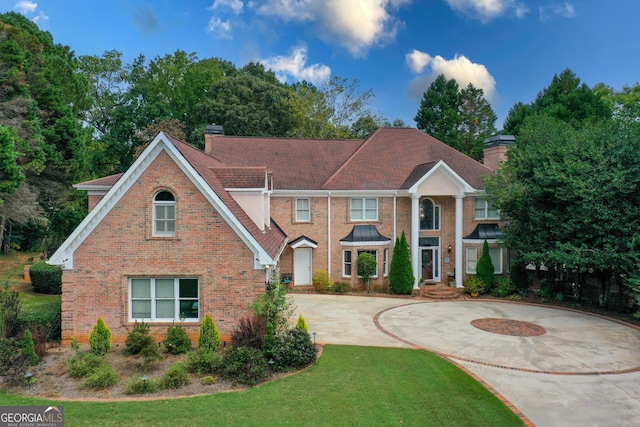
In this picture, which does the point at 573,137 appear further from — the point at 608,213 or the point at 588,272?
the point at 588,272

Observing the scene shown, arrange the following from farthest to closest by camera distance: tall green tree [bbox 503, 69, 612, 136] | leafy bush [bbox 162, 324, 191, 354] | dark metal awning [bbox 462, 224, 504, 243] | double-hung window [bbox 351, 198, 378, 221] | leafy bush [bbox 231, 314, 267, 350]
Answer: tall green tree [bbox 503, 69, 612, 136]
double-hung window [bbox 351, 198, 378, 221]
dark metal awning [bbox 462, 224, 504, 243]
leafy bush [bbox 162, 324, 191, 354]
leafy bush [bbox 231, 314, 267, 350]

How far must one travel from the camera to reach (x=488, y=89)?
58.2 metres

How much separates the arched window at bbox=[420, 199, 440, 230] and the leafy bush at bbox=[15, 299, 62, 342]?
19.9m

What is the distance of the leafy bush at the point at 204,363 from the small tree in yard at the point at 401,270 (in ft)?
48.4

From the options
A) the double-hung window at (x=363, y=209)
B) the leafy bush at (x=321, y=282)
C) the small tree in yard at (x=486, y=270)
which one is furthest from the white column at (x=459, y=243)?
the leafy bush at (x=321, y=282)

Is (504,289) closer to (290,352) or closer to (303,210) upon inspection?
(303,210)

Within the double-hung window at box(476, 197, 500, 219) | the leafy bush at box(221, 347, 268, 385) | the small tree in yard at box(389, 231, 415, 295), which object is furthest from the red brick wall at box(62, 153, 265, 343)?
the double-hung window at box(476, 197, 500, 219)

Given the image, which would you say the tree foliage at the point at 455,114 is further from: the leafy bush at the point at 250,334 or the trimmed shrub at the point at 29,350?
the trimmed shrub at the point at 29,350

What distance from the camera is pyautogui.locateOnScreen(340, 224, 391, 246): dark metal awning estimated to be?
81.8 ft

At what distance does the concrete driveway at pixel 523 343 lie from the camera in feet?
32.4

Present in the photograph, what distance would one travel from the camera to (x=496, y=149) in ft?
93.1

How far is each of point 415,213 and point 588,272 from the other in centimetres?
944

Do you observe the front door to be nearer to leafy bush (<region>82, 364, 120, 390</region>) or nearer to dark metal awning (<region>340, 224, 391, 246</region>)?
dark metal awning (<region>340, 224, 391, 246</region>)

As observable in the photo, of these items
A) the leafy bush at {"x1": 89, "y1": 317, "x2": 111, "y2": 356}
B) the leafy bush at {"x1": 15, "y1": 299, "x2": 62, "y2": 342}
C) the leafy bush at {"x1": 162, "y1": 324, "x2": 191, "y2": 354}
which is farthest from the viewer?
the leafy bush at {"x1": 15, "y1": 299, "x2": 62, "y2": 342}
